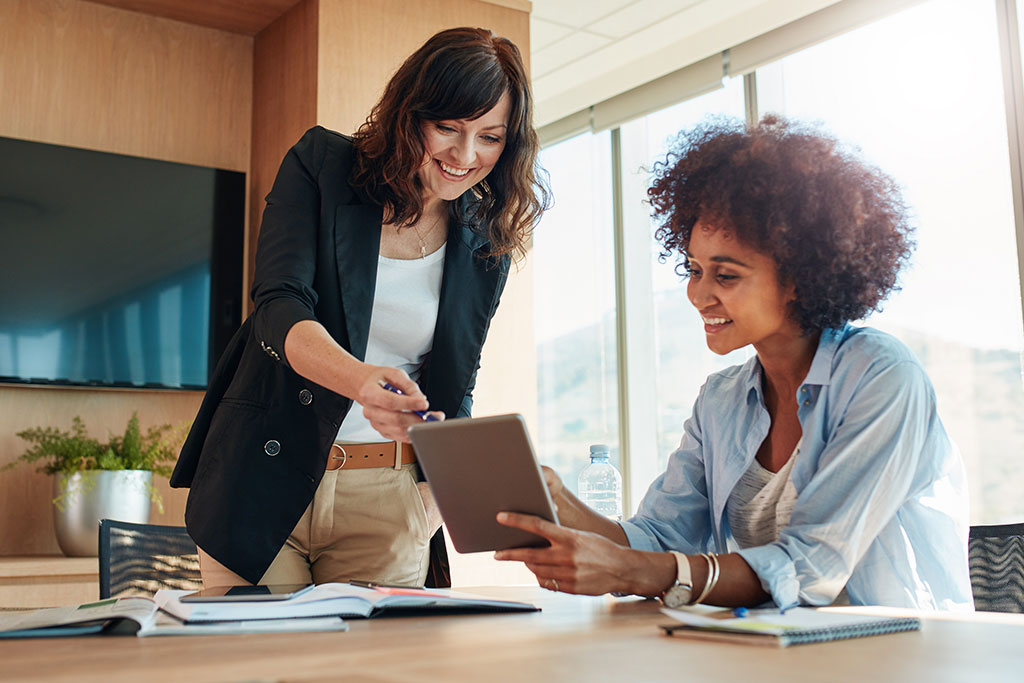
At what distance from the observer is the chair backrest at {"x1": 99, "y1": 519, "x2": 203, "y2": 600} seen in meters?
1.66

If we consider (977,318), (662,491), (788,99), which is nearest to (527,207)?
(662,491)

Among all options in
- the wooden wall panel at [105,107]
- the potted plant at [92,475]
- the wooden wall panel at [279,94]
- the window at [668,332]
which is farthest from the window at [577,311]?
the potted plant at [92,475]

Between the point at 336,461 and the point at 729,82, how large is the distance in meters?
3.36

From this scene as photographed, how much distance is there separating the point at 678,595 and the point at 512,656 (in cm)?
42

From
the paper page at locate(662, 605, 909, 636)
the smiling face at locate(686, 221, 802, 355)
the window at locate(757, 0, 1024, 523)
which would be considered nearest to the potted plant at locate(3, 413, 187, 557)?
the smiling face at locate(686, 221, 802, 355)

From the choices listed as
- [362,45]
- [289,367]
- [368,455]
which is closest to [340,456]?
[368,455]

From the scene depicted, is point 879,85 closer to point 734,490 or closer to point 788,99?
point 788,99

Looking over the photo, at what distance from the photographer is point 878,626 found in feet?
2.92

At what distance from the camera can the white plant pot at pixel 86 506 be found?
287cm

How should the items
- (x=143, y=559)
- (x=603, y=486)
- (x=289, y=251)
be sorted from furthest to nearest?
(x=603, y=486) < (x=143, y=559) < (x=289, y=251)

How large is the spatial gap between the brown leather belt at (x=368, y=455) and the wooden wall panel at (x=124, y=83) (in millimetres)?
2299

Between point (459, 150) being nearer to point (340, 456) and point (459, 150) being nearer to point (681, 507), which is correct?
point (340, 456)

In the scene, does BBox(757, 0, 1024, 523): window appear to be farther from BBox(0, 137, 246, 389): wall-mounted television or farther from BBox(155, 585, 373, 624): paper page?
BBox(155, 585, 373, 624): paper page

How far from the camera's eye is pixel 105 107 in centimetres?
333
